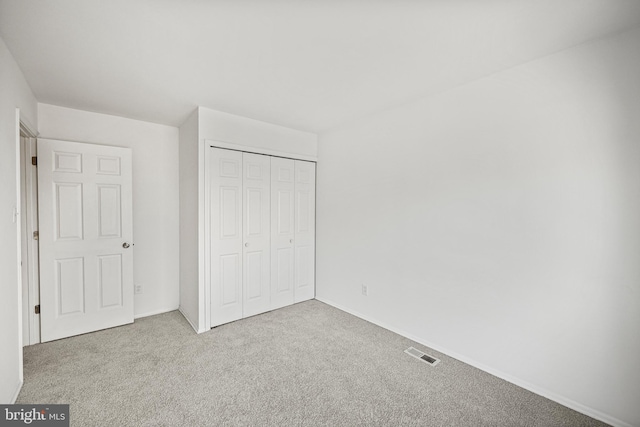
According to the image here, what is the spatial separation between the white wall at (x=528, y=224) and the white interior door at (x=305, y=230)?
1.15 m

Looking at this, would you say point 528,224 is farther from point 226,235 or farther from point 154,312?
point 154,312

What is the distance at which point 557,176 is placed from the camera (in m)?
1.96

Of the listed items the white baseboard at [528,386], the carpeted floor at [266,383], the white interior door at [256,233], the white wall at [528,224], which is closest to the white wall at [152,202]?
the carpeted floor at [266,383]

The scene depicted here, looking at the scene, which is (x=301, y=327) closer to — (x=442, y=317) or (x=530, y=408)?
(x=442, y=317)

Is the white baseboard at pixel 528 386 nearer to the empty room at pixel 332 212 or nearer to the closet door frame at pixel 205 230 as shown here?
the empty room at pixel 332 212

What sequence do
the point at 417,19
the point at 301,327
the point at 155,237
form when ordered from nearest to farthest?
the point at 417,19
the point at 301,327
the point at 155,237

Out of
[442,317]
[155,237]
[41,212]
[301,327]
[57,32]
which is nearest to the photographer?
[57,32]

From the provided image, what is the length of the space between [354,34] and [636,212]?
2.06 meters

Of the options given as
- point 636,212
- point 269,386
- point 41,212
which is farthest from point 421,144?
point 41,212

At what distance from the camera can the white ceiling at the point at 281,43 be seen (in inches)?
59.9

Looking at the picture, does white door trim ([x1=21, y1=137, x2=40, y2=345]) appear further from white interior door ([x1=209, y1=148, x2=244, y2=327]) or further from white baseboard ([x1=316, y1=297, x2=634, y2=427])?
white baseboard ([x1=316, y1=297, x2=634, y2=427])

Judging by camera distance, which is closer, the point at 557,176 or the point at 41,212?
the point at 557,176

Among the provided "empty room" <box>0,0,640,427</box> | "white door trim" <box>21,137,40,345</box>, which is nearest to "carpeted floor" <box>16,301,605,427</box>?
"empty room" <box>0,0,640,427</box>

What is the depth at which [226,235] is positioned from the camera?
10.4ft
